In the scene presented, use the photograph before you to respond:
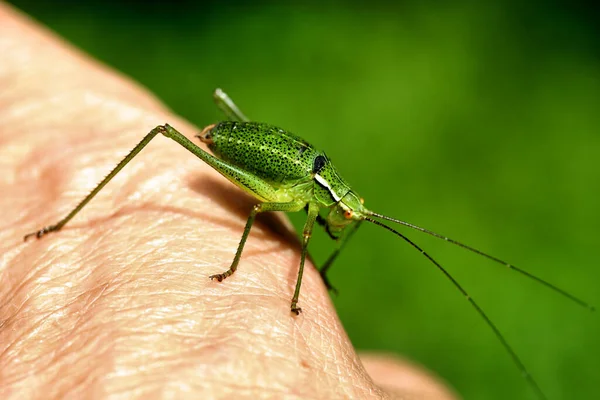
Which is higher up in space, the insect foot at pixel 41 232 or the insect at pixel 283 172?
Result: the insect at pixel 283 172

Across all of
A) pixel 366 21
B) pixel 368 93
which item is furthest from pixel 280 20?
pixel 368 93

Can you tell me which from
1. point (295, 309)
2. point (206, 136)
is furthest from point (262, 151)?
point (295, 309)

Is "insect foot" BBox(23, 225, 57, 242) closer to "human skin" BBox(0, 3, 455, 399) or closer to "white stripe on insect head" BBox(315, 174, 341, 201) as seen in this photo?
"human skin" BBox(0, 3, 455, 399)

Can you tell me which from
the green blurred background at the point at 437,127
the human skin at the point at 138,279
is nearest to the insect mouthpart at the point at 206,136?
the human skin at the point at 138,279

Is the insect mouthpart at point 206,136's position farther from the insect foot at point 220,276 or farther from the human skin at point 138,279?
the insect foot at point 220,276

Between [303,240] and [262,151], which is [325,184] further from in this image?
[303,240]

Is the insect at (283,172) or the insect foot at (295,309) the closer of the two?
the insect foot at (295,309)

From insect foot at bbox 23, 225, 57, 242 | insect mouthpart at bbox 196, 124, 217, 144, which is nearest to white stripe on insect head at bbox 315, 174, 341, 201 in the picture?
insect mouthpart at bbox 196, 124, 217, 144
